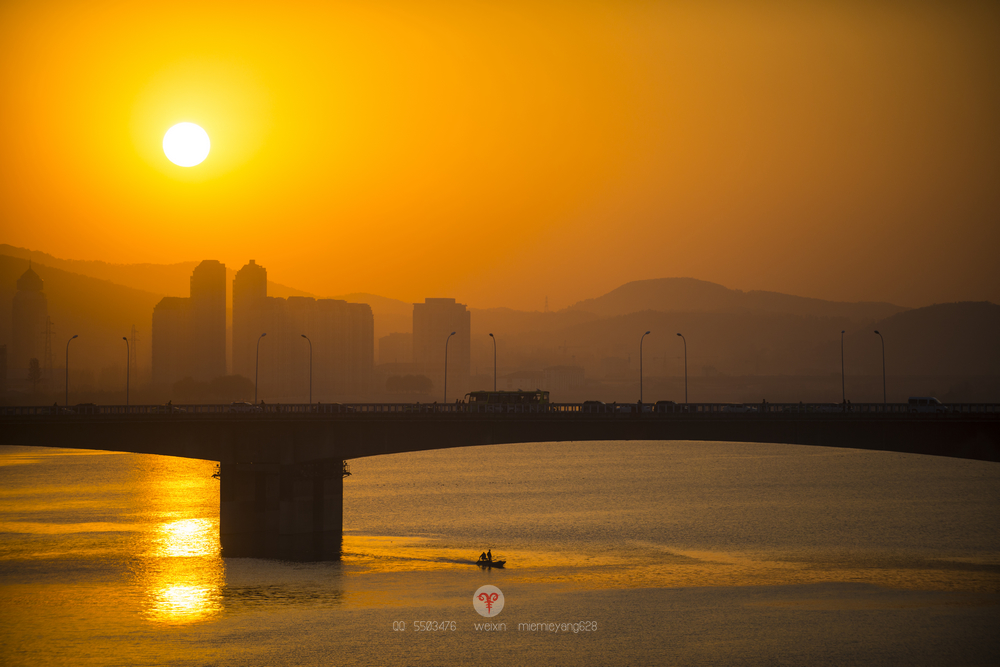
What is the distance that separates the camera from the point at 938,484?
16988 cm

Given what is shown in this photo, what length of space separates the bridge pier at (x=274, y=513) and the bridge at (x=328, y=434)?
96mm

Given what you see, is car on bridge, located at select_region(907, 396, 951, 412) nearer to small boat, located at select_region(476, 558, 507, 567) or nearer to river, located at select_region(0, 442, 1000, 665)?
river, located at select_region(0, 442, 1000, 665)

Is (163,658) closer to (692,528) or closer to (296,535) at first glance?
(296,535)

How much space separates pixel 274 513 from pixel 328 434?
8.10 m

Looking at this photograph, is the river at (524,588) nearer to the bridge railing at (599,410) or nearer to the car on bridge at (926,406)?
the bridge railing at (599,410)

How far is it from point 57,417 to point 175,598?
855 inches

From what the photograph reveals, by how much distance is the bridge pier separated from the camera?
82688 millimetres

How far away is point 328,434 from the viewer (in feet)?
281

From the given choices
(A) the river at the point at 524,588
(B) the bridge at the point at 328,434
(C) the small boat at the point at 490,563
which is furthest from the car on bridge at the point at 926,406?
(C) the small boat at the point at 490,563

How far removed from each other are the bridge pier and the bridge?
0.32 feet

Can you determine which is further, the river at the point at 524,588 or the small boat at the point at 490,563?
the small boat at the point at 490,563

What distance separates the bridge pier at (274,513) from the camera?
8269cm

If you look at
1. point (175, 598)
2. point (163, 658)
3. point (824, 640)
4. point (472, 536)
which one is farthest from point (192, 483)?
point (824, 640)

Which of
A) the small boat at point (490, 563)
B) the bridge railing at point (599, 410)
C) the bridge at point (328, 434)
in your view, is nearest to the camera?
the bridge at point (328, 434)
